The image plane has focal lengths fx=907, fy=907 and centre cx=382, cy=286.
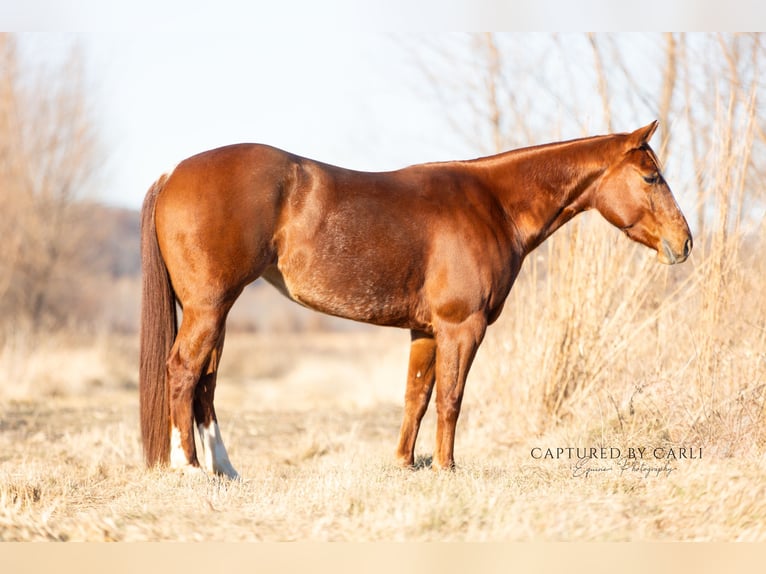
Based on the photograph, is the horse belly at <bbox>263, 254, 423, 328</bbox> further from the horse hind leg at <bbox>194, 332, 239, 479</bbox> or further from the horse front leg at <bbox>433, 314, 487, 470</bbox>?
the horse hind leg at <bbox>194, 332, 239, 479</bbox>

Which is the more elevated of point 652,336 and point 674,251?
point 674,251

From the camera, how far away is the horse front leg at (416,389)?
609 cm

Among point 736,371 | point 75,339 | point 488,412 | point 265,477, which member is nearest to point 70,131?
point 75,339

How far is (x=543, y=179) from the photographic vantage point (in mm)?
6125

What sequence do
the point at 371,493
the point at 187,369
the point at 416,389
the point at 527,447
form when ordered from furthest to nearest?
the point at 527,447, the point at 416,389, the point at 187,369, the point at 371,493

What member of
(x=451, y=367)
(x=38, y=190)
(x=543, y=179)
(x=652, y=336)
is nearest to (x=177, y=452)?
(x=451, y=367)

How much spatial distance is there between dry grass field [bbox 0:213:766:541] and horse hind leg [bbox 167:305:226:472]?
23cm

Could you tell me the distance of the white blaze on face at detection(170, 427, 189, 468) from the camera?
5.50 m

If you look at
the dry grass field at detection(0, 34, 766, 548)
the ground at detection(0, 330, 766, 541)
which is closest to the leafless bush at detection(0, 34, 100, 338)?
the dry grass field at detection(0, 34, 766, 548)

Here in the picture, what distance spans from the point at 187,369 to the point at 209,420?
437 mm

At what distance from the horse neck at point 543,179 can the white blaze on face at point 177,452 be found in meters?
2.56

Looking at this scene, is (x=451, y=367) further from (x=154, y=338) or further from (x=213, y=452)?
(x=154, y=338)

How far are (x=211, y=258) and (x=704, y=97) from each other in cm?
608

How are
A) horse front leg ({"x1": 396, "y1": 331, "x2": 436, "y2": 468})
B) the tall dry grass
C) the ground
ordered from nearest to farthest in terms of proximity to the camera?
1. the ground
2. horse front leg ({"x1": 396, "y1": 331, "x2": 436, "y2": 468})
3. the tall dry grass
